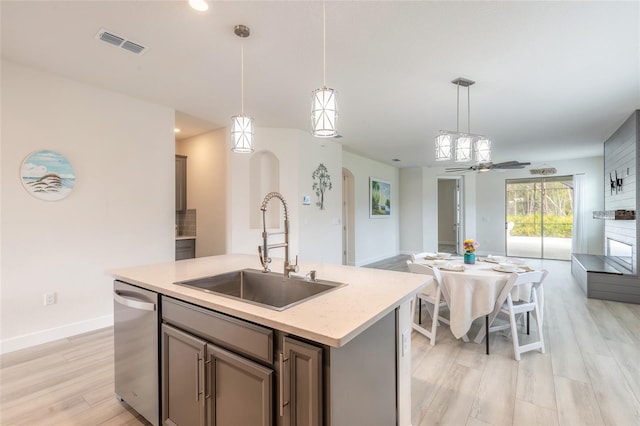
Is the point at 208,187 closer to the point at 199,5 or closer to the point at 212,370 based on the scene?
the point at 199,5

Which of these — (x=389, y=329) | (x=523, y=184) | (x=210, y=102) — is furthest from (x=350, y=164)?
(x=389, y=329)

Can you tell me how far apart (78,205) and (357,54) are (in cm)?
310

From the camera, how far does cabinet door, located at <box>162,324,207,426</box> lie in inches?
57.1

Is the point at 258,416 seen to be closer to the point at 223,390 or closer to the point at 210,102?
the point at 223,390

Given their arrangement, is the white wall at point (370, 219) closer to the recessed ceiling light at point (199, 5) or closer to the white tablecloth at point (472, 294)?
the white tablecloth at point (472, 294)

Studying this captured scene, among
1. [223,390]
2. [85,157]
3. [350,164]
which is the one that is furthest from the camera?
[350,164]

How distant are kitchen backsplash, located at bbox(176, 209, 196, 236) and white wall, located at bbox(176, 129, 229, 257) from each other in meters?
0.10

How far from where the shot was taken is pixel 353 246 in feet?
22.7

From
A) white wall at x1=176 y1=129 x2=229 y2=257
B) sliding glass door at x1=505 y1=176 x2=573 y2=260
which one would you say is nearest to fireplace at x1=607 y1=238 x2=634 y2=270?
sliding glass door at x1=505 y1=176 x2=573 y2=260

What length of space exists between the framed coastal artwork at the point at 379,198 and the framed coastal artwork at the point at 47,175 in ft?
19.0

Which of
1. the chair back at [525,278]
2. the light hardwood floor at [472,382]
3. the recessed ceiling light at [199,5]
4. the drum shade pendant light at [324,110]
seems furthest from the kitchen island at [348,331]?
the recessed ceiling light at [199,5]

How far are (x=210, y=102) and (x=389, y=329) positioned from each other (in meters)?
3.30

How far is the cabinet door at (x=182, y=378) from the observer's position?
4.75 feet

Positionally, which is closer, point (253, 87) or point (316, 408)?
point (316, 408)
